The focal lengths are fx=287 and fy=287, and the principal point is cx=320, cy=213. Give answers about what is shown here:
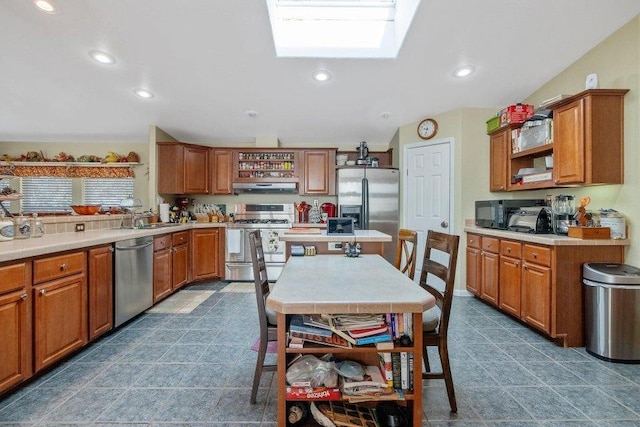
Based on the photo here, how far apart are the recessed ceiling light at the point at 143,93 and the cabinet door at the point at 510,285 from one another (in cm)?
442

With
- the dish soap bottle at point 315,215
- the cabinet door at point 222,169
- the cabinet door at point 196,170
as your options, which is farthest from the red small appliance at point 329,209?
the cabinet door at point 196,170

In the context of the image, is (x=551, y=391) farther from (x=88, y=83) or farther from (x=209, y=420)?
(x=88, y=83)

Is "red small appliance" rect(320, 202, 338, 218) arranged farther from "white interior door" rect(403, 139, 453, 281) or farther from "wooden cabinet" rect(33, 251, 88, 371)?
"wooden cabinet" rect(33, 251, 88, 371)

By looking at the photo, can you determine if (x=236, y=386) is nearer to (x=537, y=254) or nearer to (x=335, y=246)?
(x=335, y=246)

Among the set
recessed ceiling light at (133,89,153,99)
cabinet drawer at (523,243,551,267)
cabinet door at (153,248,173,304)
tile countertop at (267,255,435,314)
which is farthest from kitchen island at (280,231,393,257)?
recessed ceiling light at (133,89,153,99)

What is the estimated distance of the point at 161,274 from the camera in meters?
3.40

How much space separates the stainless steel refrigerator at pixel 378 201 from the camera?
4.39 metres

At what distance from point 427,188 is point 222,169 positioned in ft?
10.8

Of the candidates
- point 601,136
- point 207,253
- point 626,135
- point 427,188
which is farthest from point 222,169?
point 626,135

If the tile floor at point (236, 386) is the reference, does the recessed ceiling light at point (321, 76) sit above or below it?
above

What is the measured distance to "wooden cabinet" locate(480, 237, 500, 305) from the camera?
306 cm

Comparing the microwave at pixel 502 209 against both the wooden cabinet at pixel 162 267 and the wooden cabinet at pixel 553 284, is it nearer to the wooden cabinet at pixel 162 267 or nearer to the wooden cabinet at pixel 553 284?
the wooden cabinet at pixel 553 284

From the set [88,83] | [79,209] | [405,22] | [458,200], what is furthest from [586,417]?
[88,83]

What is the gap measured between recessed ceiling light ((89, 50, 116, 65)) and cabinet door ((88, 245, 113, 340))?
1843mm
